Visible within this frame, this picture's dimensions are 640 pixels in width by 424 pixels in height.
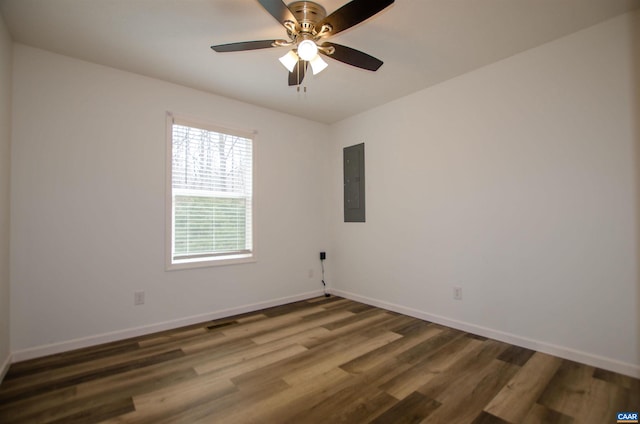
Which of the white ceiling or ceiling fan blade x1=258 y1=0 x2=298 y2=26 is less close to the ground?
the white ceiling

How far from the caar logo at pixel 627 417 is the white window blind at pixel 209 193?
341cm

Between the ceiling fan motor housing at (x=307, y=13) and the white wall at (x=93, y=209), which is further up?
the ceiling fan motor housing at (x=307, y=13)

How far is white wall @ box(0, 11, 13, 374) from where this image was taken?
86.7 inches

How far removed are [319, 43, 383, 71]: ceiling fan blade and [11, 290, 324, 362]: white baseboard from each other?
2.92 metres

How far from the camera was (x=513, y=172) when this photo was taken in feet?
8.85

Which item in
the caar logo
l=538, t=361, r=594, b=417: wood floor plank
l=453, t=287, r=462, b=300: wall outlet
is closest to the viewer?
the caar logo

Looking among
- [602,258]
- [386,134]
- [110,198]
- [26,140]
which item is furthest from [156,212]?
[602,258]

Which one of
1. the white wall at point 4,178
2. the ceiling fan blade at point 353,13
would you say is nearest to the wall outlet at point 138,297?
the white wall at point 4,178

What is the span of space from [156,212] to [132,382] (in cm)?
158

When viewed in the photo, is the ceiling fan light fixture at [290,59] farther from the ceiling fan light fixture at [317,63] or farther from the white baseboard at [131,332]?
the white baseboard at [131,332]

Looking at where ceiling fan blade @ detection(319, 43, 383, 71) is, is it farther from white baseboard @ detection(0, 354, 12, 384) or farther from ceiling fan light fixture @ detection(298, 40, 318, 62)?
white baseboard @ detection(0, 354, 12, 384)

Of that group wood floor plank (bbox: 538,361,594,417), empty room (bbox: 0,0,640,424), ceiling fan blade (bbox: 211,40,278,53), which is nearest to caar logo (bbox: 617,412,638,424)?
empty room (bbox: 0,0,640,424)

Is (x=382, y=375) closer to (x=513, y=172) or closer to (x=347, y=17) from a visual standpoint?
(x=513, y=172)

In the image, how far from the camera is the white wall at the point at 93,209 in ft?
8.18
